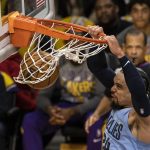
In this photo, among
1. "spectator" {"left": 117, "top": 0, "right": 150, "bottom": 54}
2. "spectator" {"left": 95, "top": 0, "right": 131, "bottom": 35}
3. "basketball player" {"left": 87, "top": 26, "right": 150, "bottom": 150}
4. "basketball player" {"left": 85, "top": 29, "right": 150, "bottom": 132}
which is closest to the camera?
"basketball player" {"left": 87, "top": 26, "right": 150, "bottom": 150}

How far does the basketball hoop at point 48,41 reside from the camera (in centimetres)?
351

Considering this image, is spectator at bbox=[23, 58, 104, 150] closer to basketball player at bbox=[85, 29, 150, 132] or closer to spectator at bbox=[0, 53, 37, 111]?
spectator at bbox=[0, 53, 37, 111]

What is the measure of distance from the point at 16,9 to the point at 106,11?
257 cm

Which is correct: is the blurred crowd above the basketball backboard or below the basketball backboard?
below

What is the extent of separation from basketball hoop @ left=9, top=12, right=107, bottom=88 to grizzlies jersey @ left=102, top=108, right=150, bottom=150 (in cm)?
41

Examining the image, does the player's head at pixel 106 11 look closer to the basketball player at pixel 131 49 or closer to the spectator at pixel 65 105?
the spectator at pixel 65 105

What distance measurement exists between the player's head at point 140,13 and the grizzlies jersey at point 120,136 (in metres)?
2.22

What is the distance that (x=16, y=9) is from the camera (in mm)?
3686

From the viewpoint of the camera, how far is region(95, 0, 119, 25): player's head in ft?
20.1

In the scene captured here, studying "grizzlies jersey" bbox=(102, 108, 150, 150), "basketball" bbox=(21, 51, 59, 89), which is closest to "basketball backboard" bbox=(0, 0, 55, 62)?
"basketball" bbox=(21, 51, 59, 89)

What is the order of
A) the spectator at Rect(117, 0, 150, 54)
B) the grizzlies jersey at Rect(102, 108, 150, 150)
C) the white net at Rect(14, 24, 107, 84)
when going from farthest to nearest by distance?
the spectator at Rect(117, 0, 150, 54), the white net at Rect(14, 24, 107, 84), the grizzlies jersey at Rect(102, 108, 150, 150)

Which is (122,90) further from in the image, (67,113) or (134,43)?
(67,113)

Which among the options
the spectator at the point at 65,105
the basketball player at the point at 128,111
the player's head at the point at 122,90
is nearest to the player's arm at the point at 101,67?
the basketball player at the point at 128,111

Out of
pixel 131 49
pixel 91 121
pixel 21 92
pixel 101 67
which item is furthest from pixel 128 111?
pixel 21 92
